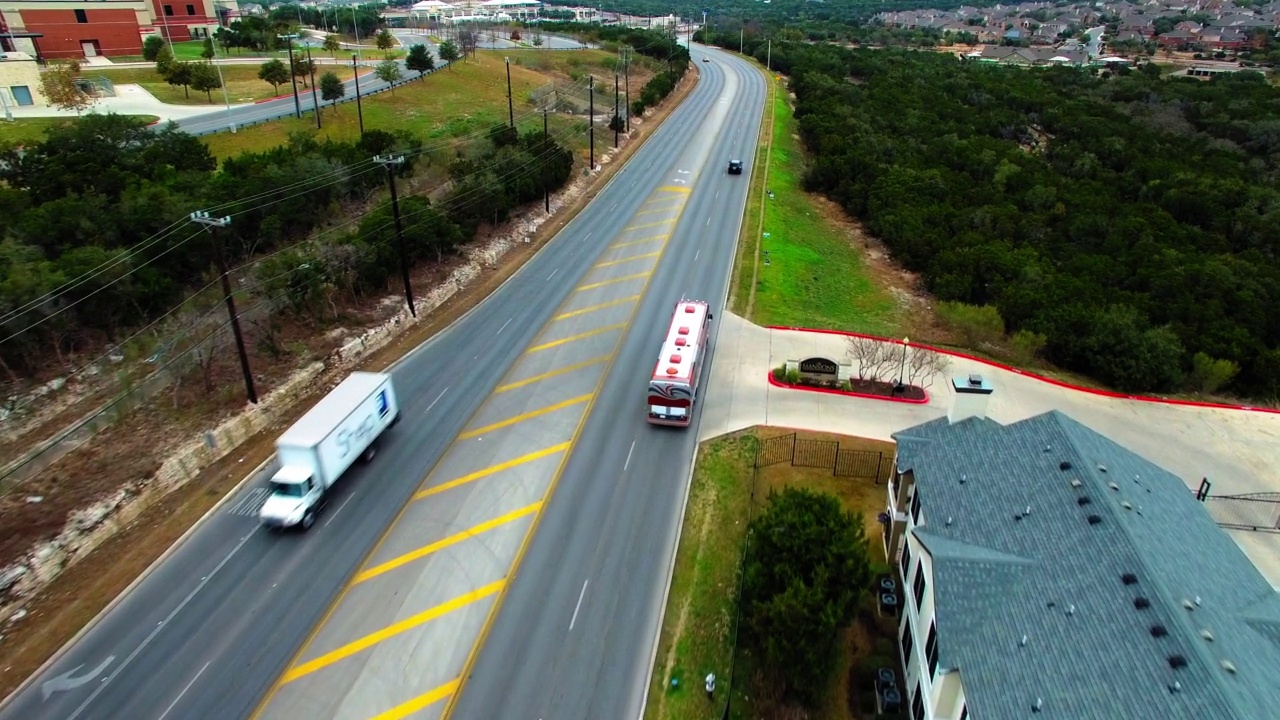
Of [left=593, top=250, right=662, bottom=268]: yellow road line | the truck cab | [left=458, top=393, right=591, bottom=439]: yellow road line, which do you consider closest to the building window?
[left=458, top=393, right=591, bottom=439]: yellow road line

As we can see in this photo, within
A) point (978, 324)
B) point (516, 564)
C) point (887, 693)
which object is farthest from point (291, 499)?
point (978, 324)

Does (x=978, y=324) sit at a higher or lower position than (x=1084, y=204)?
lower

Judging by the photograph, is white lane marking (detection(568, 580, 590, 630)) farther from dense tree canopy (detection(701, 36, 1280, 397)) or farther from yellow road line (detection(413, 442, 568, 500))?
dense tree canopy (detection(701, 36, 1280, 397))

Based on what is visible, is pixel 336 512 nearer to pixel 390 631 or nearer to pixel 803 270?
pixel 390 631

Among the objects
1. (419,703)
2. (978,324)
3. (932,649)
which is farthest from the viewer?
(978,324)

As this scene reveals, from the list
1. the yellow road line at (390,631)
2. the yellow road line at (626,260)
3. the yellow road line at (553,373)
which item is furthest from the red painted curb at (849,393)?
the yellow road line at (390,631)
